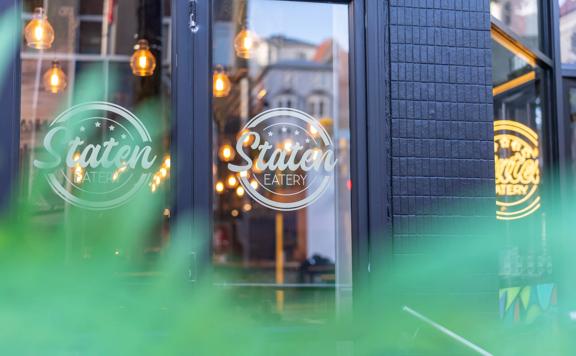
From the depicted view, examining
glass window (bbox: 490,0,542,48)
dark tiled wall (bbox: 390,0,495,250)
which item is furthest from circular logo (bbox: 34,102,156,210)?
glass window (bbox: 490,0,542,48)

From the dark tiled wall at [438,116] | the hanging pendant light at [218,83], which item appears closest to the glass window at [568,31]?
the dark tiled wall at [438,116]

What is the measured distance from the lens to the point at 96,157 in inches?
160

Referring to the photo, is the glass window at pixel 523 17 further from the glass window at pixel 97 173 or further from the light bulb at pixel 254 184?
the glass window at pixel 97 173

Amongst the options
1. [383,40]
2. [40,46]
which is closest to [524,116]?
[383,40]

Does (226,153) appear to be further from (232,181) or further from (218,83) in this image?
(218,83)

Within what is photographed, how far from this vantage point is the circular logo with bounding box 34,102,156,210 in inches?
157

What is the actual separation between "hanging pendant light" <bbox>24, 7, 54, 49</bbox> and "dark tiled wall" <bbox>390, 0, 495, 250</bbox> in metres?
2.65

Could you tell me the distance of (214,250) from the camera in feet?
13.9

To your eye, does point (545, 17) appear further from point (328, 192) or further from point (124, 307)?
point (124, 307)

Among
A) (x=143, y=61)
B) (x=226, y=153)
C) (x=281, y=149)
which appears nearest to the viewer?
(x=281, y=149)

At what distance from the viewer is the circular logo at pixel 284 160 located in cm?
426

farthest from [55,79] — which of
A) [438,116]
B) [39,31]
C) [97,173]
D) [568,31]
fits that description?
[568,31]

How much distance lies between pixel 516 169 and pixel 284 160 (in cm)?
199

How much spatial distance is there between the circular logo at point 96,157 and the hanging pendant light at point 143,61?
4.26 meters
